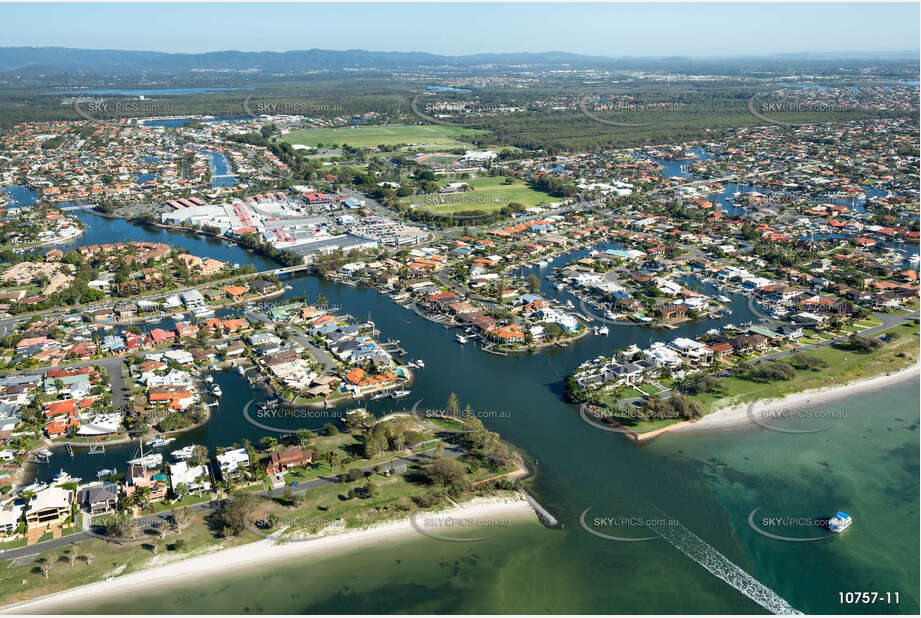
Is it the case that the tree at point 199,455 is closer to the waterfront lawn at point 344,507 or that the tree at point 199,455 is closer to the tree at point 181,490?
the tree at point 181,490

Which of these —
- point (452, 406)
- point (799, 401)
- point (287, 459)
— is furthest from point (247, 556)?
point (799, 401)

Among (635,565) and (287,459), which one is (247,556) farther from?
(635,565)

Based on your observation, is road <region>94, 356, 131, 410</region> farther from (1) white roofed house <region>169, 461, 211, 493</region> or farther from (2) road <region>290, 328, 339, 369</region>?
(2) road <region>290, 328, 339, 369</region>

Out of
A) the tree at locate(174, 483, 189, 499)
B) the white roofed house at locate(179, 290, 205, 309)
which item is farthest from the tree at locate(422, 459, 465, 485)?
the white roofed house at locate(179, 290, 205, 309)

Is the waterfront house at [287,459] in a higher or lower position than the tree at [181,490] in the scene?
higher

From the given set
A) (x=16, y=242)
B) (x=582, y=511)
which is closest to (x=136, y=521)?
(x=582, y=511)

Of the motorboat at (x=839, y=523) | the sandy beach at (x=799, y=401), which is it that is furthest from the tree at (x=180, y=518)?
the motorboat at (x=839, y=523)
